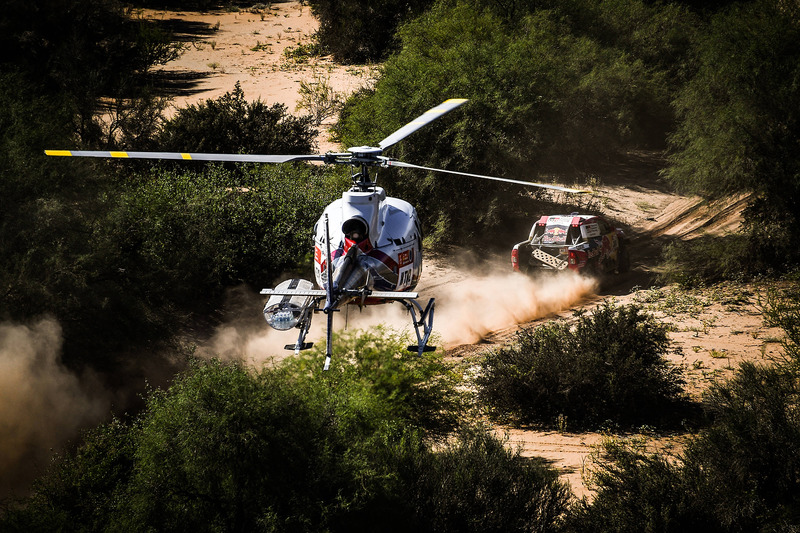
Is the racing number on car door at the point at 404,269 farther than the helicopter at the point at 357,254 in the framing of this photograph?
Yes

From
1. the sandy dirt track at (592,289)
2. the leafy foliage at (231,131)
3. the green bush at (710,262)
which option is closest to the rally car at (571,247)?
the sandy dirt track at (592,289)

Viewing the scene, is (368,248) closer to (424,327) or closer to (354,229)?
(354,229)

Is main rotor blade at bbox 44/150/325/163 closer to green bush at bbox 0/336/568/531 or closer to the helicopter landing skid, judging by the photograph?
the helicopter landing skid

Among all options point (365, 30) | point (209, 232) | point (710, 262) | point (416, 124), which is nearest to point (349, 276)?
point (416, 124)

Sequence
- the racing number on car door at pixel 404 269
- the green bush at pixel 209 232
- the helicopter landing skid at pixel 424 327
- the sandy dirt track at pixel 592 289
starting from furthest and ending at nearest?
1. the green bush at pixel 209 232
2. the sandy dirt track at pixel 592 289
3. the racing number on car door at pixel 404 269
4. the helicopter landing skid at pixel 424 327

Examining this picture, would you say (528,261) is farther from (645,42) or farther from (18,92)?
(645,42)

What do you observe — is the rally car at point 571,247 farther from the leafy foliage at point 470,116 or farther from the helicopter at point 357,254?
the helicopter at point 357,254
